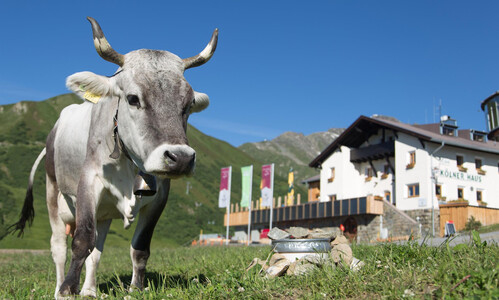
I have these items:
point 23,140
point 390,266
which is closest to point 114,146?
point 390,266

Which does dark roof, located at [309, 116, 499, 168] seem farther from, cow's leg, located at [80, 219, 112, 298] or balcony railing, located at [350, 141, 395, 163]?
cow's leg, located at [80, 219, 112, 298]

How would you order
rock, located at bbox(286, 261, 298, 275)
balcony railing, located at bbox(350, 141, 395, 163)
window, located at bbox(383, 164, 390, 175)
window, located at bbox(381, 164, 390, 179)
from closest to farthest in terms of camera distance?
rock, located at bbox(286, 261, 298, 275), balcony railing, located at bbox(350, 141, 395, 163), window, located at bbox(381, 164, 390, 179), window, located at bbox(383, 164, 390, 175)

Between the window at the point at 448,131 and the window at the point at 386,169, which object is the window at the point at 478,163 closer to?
the window at the point at 448,131

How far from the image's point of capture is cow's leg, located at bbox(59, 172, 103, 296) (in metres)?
4.87

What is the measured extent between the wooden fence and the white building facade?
3.01 ft

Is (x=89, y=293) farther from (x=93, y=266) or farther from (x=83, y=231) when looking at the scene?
(x=83, y=231)

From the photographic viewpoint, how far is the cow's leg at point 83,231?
192 inches

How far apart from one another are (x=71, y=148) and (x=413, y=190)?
36.4m

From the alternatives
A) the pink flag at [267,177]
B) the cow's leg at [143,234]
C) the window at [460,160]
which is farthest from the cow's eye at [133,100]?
the window at [460,160]

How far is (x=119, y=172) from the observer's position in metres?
5.23

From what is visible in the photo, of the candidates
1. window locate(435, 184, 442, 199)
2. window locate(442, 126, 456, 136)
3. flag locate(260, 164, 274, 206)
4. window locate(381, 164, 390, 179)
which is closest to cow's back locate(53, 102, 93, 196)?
flag locate(260, 164, 274, 206)

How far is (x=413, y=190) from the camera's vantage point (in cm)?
3928

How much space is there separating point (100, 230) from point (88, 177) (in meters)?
1.20

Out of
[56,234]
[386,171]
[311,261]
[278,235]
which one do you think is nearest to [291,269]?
[311,261]
